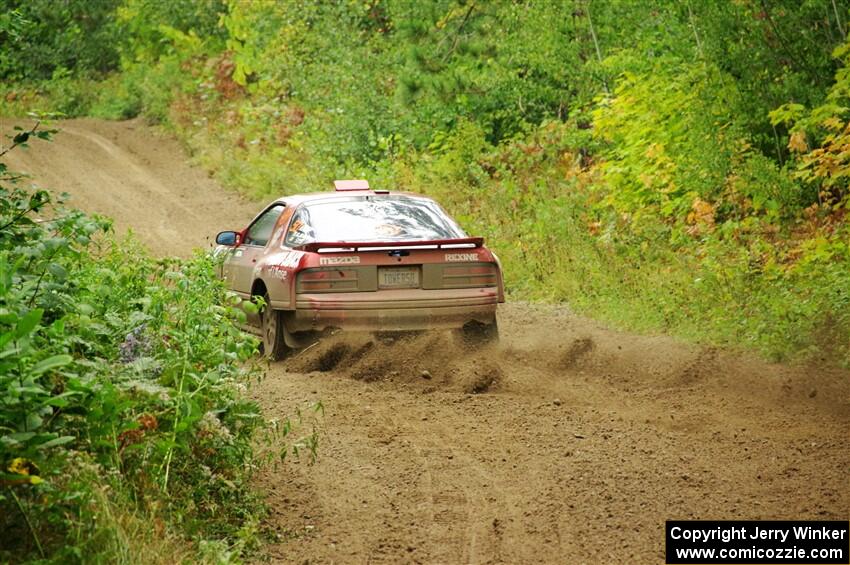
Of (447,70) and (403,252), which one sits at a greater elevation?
(447,70)

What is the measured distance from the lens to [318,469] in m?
7.43

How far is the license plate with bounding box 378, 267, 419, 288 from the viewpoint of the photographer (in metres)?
10.8

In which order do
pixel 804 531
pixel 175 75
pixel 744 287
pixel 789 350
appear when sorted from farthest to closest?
pixel 175 75 < pixel 744 287 < pixel 789 350 < pixel 804 531

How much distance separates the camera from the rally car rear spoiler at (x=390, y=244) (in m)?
10.7

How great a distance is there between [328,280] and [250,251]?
6.00ft

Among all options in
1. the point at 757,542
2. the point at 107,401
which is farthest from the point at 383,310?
the point at 757,542

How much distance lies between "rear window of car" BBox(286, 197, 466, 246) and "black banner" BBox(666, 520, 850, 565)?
227 inches

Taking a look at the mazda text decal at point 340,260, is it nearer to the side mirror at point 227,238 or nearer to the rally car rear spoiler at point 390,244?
the rally car rear spoiler at point 390,244

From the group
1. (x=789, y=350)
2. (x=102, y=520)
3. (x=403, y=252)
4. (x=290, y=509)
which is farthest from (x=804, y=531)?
(x=403, y=252)

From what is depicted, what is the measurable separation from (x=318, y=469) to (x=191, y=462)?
4.21ft

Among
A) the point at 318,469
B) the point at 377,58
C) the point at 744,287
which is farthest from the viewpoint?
the point at 377,58

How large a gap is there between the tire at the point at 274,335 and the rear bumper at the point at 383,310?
0.58 ft

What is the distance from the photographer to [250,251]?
12242 mm

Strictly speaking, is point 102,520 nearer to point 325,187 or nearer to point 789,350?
point 789,350
